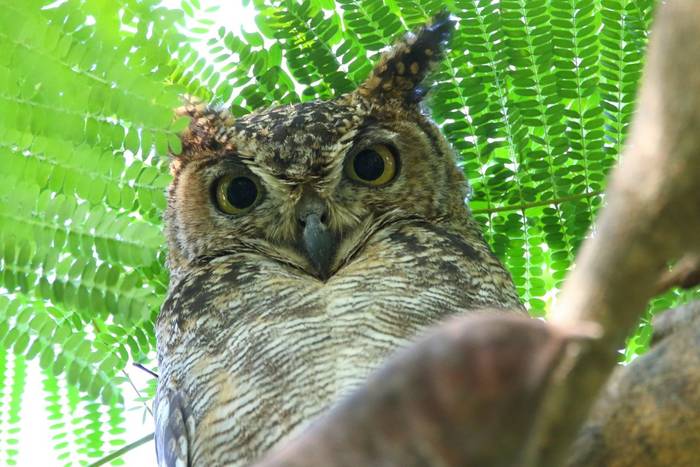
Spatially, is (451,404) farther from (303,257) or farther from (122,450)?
(122,450)

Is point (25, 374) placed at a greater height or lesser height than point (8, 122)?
lesser

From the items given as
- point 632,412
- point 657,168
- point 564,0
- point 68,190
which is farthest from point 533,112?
point 657,168

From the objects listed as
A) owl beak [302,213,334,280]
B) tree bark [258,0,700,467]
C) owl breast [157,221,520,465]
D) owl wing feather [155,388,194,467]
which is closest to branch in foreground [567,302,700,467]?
tree bark [258,0,700,467]

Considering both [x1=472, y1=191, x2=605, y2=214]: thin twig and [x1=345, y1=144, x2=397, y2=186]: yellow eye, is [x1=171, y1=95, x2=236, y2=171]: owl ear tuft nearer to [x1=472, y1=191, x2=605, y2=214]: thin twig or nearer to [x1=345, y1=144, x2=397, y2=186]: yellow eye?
[x1=345, y1=144, x2=397, y2=186]: yellow eye

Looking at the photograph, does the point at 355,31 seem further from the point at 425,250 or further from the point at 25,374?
the point at 25,374

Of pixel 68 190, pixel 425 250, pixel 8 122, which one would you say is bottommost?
pixel 425 250

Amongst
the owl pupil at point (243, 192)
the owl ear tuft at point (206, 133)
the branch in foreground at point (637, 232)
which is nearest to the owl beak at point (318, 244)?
the owl pupil at point (243, 192)
